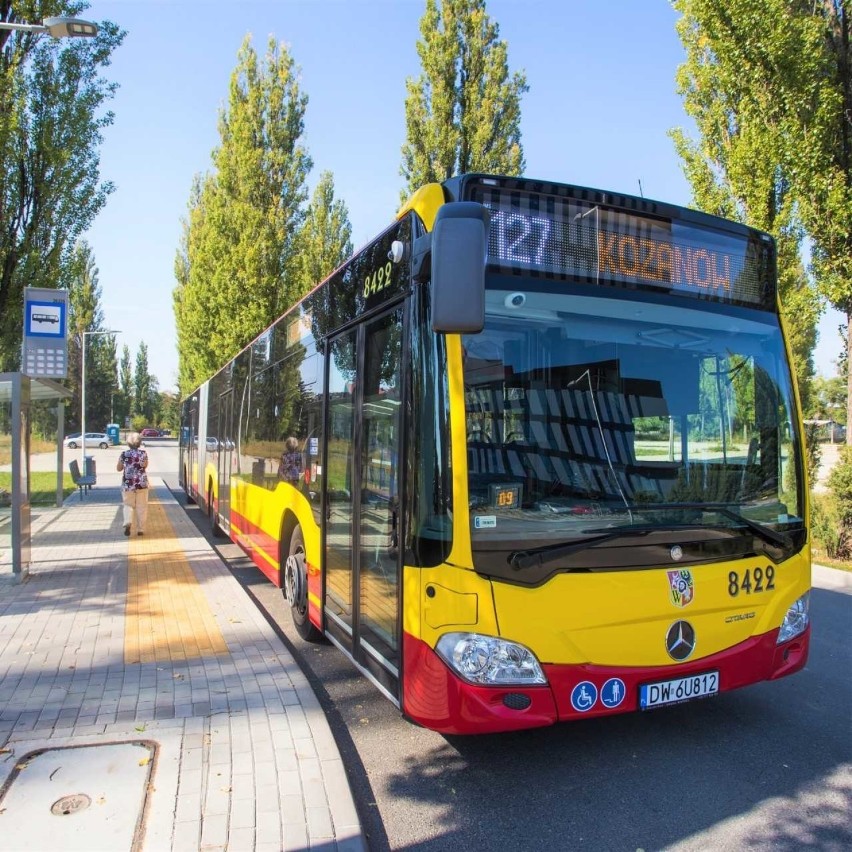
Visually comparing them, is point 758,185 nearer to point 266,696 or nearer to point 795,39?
point 795,39

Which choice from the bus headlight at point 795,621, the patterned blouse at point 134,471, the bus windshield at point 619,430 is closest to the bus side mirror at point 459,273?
the bus windshield at point 619,430

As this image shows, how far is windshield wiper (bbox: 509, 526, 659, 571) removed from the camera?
309 cm

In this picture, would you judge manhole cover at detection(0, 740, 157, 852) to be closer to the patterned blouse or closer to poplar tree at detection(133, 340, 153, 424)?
the patterned blouse

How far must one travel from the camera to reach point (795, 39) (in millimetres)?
10758

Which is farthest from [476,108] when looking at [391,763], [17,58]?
[391,763]

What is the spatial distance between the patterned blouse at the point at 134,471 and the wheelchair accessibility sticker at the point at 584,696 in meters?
9.64

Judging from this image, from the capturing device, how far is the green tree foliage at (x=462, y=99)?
1822cm

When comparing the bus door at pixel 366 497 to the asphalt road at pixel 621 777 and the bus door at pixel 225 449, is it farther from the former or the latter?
the bus door at pixel 225 449

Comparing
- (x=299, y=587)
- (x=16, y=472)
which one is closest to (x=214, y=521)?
(x=16, y=472)

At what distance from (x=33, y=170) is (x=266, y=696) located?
1303 cm

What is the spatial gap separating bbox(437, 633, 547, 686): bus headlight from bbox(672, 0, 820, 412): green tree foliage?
30.7 ft

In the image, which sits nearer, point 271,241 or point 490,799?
point 490,799

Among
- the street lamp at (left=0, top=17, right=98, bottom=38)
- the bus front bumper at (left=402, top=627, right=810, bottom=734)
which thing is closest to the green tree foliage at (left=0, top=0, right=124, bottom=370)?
the street lamp at (left=0, top=17, right=98, bottom=38)

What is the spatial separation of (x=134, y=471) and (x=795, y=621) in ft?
33.0
